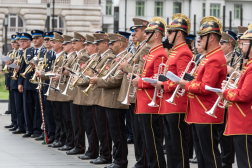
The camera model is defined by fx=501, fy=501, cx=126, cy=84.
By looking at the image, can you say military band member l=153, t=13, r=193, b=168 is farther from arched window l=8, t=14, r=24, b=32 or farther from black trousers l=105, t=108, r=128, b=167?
arched window l=8, t=14, r=24, b=32

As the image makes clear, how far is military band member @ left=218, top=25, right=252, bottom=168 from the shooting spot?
5.54 m

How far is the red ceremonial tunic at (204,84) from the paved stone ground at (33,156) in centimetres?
255

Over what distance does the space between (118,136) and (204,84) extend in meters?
2.67

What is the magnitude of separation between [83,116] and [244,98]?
451cm

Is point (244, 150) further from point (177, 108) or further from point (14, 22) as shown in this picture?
point (14, 22)

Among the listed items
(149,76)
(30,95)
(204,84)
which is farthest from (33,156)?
(204,84)

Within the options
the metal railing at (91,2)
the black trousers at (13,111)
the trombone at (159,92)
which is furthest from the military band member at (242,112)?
the metal railing at (91,2)

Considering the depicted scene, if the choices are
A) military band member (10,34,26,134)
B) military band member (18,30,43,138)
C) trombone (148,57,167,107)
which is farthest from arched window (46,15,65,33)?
trombone (148,57,167,107)

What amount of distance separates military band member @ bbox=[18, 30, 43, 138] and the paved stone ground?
47 cm

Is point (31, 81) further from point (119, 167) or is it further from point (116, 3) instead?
point (116, 3)

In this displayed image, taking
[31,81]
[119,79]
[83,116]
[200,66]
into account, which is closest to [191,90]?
[200,66]

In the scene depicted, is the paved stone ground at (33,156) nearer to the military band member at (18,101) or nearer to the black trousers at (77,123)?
the black trousers at (77,123)

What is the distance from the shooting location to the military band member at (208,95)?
607 centimetres

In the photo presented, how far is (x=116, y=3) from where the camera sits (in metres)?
15.7
